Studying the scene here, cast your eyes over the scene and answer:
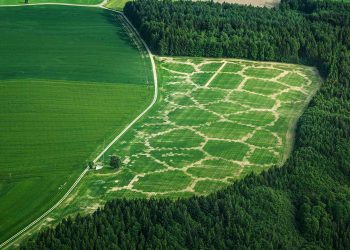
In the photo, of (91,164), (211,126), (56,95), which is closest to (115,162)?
(91,164)

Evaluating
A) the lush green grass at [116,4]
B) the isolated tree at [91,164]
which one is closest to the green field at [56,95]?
the isolated tree at [91,164]

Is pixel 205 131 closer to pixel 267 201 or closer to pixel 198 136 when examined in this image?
pixel 198 136

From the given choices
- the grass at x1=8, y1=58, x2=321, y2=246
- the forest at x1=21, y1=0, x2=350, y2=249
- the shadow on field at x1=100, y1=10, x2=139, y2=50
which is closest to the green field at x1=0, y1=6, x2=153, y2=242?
the shadow on field at x1=100, y1=10, x2=139, y2=50

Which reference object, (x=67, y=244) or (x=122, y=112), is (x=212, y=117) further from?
(x=67, y=244)

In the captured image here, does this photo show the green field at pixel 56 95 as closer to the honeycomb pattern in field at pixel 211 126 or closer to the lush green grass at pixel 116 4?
the lush green grass at pixel 116 4

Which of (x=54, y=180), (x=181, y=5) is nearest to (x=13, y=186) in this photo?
(x=54, y=180)

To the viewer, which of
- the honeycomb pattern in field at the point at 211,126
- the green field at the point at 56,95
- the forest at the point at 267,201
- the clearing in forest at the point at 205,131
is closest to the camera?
the forest at the point at 267,201

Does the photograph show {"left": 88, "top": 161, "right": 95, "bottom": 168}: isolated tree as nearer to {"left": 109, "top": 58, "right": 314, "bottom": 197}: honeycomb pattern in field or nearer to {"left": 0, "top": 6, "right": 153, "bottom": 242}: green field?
{"left": 0, "top": 6, "right": 153, "bottom": 242}: green field

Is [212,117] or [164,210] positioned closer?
[164,210]
